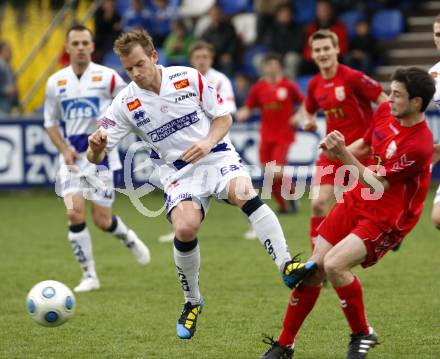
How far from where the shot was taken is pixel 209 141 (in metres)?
6.59

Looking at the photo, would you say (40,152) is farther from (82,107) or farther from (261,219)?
(261,219)

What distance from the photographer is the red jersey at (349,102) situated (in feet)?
29.5

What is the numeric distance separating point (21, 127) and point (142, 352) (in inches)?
409

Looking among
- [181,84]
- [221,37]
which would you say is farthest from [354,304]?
[221,37]

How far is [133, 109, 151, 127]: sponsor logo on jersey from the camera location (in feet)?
22.3

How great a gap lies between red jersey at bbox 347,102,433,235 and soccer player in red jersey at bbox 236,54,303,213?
782 cm

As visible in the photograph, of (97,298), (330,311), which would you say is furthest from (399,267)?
(97,298)

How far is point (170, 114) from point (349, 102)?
9.10 feet

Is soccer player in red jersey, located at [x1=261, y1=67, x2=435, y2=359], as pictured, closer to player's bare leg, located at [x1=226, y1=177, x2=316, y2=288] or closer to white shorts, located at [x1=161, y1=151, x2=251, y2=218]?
player's bare leg, located at [x1=226, y1=177, x2=316, y2=288]

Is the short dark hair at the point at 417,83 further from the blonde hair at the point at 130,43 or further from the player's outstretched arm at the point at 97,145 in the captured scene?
the player's outstretched arm at the point at 97,145

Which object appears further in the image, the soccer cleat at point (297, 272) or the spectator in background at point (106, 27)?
the spectator in background at point (106, 27)

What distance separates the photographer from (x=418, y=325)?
7.15m

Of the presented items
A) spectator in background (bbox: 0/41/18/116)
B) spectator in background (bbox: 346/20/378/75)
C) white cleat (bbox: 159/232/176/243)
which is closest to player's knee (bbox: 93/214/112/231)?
white cleat (bbox: 159/232/176/243)

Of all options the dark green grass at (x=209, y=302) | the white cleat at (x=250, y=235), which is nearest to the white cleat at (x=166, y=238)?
the dark green grass at (x=209, y=302)
